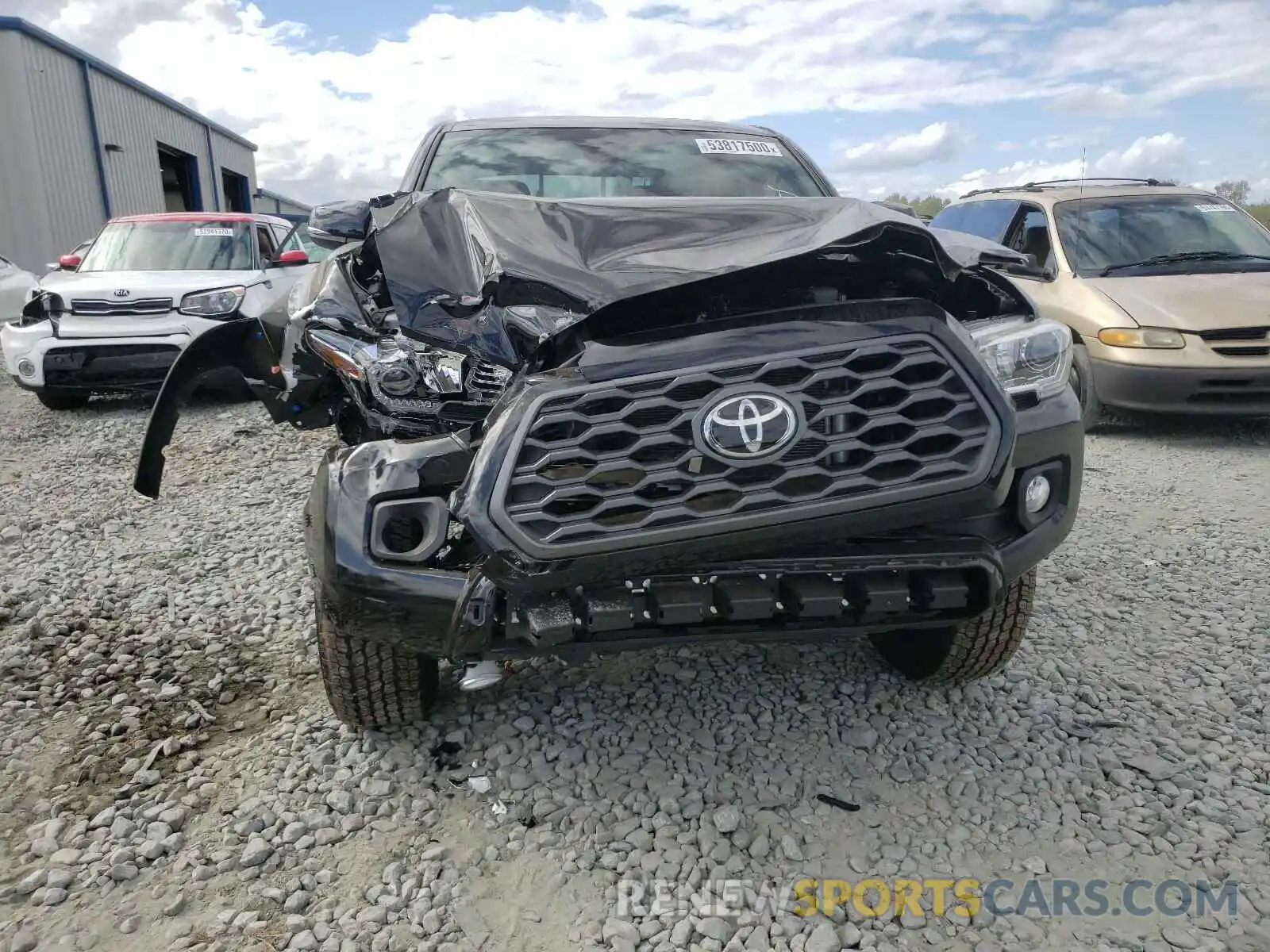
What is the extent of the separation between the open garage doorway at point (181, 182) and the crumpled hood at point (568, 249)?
25.1 metres

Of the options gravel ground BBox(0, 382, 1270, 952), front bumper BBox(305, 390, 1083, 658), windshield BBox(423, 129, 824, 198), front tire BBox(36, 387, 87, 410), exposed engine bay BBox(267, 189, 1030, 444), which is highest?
windshield BBox(423, 129, 824, 198)

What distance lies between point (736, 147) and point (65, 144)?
17365 mm

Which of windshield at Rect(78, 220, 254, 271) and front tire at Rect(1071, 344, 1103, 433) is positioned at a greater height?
→ windshield at Rect(78, 220, 254, 271)

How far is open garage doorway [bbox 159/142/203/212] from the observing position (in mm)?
24064

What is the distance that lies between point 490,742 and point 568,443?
1.14 meters

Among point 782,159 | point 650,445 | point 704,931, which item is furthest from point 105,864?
point 782,159

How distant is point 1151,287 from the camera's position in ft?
19.2

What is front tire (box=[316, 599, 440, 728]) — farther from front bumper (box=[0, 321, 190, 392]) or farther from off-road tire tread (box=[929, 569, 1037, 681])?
front bumper (box=[0, 321, 190, 392])

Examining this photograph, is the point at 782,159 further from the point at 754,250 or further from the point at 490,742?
the point at 490,742

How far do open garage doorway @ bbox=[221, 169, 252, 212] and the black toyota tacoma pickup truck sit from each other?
95.7 ft

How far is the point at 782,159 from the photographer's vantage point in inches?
146

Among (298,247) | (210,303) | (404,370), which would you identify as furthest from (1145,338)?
(298,247)

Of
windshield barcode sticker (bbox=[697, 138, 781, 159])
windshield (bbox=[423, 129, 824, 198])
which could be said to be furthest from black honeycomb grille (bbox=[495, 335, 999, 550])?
windshield barcode sticker (bbox=[697, 138, 781, 159])

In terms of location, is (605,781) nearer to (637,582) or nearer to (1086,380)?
(637,582)
